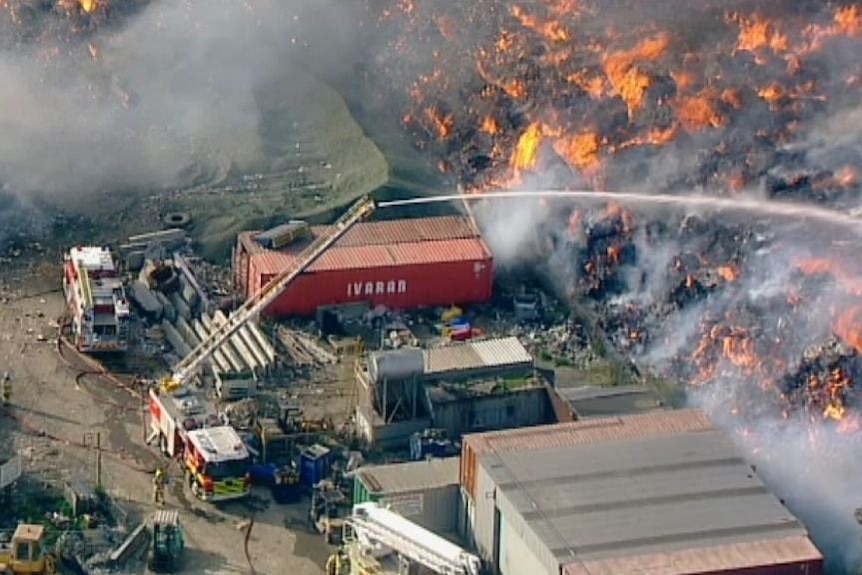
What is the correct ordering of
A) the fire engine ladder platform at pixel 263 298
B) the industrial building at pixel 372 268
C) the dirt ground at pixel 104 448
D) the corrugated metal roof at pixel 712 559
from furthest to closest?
the industrial building at pixel 372 268
the fire engine ladder platform at pixel 263 298
the dirt ground at pixel 104 448
the corrugated metal roof at pixel 712 559

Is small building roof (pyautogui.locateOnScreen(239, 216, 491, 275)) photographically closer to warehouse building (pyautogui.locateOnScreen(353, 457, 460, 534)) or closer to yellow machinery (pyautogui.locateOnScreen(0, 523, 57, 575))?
warehouse building (pyautogui.locateOnScreen(353, 457, 460, 534))

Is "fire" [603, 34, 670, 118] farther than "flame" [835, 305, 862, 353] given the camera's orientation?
Yes

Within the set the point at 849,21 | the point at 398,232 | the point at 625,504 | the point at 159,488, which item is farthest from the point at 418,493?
the point at 849,21

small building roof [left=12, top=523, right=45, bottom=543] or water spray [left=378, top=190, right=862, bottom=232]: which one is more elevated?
water spray [left=378, top=190, right=862, bottom=232]

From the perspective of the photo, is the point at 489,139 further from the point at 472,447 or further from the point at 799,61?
the point at 472,447

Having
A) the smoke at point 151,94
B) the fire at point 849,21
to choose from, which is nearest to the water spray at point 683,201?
the fire at point 849,21

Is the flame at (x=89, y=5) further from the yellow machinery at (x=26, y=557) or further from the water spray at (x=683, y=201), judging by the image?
the yellow machinery at (x=26, y=557)

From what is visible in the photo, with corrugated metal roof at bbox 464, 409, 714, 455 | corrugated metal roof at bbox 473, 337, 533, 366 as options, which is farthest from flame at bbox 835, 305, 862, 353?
corrugated metal roof at bbox 473, 337, 533, 366
